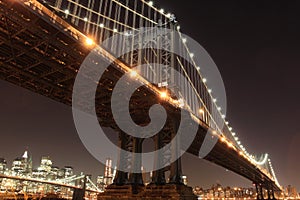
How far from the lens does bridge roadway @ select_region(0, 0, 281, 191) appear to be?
13461 millimetres

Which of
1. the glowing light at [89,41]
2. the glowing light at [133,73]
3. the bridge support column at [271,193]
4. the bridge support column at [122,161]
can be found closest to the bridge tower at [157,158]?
the bridge support column at [122,161]

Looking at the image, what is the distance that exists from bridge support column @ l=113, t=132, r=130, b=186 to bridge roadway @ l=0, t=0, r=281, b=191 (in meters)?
1.86

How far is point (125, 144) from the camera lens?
25.8 meters

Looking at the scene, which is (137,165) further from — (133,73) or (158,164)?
(133,73)

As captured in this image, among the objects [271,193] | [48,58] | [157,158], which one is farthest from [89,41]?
[271,193]

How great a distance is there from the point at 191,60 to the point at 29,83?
29265mm

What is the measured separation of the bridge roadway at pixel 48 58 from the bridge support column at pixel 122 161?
1.86 metres

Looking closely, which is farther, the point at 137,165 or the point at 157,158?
the point at 137,165

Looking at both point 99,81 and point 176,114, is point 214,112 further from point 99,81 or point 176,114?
point 99,81

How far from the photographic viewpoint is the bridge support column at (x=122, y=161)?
2381 cm

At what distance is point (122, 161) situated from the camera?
24.8m

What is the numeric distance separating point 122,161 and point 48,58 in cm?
1155

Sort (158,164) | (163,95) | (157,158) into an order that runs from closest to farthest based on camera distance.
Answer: (163,95)
(158,164)
(157,158)

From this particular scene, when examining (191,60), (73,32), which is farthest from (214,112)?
(73,32)
